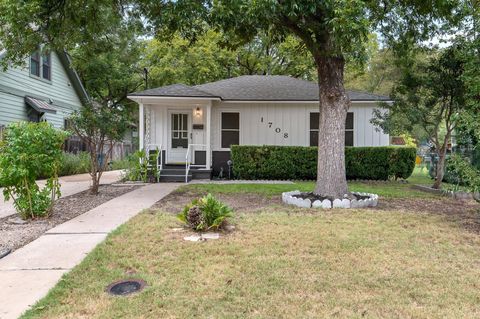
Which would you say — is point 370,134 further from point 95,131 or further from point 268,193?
point 95,131

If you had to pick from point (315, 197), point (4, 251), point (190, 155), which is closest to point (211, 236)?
point (4, 251)

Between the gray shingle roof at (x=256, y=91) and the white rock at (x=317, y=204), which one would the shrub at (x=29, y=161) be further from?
the gray shingle roof at (x=256, y=91)

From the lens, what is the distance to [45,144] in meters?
5.67

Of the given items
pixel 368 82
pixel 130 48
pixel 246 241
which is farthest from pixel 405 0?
pixel 368 82

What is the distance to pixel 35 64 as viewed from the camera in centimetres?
1437

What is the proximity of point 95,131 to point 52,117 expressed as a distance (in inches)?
331

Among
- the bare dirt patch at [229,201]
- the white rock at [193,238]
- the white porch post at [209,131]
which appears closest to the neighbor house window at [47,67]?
the white porch post at [209,131]

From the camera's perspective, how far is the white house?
1266cm

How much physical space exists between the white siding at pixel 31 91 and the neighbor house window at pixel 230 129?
6644 mm

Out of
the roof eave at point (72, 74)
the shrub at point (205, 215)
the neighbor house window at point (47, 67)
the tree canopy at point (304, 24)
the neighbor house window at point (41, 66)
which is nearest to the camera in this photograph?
the shrub at point (205, 215)

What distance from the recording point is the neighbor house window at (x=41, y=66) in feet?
46.7

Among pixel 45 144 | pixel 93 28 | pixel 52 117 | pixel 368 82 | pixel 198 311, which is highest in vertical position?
pixel 368 82

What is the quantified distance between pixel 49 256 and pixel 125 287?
1409mm

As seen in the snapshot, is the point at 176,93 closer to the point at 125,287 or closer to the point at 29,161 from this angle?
the point at 29,161
